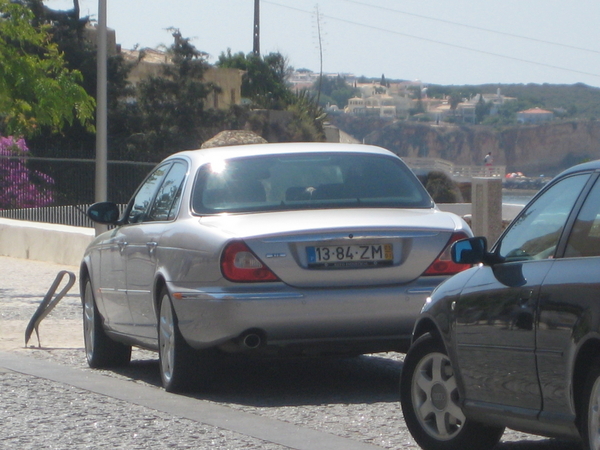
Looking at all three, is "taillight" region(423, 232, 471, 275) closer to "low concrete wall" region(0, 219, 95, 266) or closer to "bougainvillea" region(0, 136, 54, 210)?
"low concrete wall" region(0, 219, 95, 266)

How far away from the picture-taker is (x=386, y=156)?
25.8 feet

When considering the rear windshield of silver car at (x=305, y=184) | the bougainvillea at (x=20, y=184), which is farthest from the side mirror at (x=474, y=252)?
the bougainvillea at (x=20, y=184)

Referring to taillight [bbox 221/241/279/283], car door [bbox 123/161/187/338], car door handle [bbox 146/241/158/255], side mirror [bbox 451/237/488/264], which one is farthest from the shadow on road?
side mirror [bbox 451/237/488/264]

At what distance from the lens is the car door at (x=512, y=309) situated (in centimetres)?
467

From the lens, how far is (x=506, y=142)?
13662 centimetres

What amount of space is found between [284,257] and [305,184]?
0.97 metres

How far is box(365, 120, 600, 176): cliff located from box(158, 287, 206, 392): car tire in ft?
400

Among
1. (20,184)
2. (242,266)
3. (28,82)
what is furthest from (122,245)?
(20,184)

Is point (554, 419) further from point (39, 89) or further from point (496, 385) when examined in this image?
point (39, 89)

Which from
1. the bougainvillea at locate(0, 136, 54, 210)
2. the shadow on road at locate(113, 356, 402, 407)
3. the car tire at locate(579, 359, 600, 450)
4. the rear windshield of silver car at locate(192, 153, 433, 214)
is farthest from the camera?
the bougainvillea at locate(0, 136, 54, 210)

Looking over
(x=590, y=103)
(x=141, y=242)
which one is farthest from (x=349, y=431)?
(x=590, y=103)

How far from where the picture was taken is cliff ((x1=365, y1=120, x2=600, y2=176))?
429 ft

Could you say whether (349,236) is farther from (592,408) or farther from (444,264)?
(592,408)

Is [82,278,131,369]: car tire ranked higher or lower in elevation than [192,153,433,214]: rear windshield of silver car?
lower
